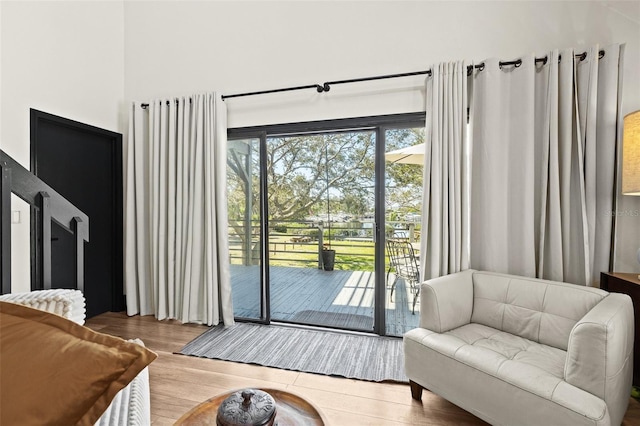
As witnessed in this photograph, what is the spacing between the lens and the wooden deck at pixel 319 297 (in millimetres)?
2846

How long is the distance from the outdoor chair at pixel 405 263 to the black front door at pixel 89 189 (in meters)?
2.95

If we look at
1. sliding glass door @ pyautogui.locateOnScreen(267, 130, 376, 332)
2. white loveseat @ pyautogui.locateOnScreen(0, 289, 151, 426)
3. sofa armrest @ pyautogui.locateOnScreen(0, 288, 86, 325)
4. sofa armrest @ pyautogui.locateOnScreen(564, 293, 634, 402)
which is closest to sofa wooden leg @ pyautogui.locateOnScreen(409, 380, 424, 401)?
sofa armrest @ pyautogui.locateOnScreen(564, 293, 634, 402)

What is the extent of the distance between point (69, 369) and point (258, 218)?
2.50 meters

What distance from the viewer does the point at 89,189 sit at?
3.16 m

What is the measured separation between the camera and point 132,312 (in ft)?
10.8

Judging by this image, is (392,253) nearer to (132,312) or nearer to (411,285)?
(411,285)

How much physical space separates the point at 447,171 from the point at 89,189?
3.44m

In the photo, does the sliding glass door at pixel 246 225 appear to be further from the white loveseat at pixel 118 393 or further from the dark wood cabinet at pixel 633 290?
the dark wood cabinet at pixel 633 290

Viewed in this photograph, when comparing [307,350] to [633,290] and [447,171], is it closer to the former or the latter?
[447,171]

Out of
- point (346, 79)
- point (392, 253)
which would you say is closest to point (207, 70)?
point (346, 79)

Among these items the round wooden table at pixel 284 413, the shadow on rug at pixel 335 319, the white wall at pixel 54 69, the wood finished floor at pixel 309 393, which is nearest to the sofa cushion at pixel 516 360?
the wood finished floor at pixel 309 393

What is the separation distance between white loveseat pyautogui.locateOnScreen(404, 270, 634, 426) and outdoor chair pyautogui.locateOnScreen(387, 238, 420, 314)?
0.62 metres

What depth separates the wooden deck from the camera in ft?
9.34

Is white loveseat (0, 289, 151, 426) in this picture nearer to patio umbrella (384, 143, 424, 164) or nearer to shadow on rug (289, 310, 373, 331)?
shadow on rug (289, 310, 373, 331)
